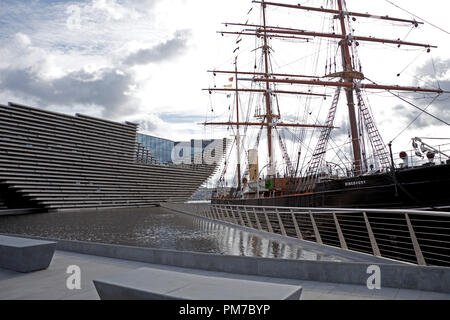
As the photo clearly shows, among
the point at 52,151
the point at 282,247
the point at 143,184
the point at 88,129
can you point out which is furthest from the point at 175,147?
the point at 282,247

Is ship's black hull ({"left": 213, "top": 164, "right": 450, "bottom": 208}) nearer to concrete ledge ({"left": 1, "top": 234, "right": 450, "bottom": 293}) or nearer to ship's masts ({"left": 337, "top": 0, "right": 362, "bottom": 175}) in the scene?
ship's masts ({"left": 337, "top": 0, "right": 362, "bottom": 175})

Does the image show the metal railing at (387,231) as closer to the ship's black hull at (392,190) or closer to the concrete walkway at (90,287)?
the ship's black hull at (392,190)

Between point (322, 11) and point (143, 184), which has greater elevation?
point (322, 11)

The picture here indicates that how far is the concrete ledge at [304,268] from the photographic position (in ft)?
14.0

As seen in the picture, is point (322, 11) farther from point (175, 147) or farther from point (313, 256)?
point (175, 147)

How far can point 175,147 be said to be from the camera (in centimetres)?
10144

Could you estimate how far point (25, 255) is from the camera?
6180mm

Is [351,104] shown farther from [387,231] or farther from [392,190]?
[387,231]

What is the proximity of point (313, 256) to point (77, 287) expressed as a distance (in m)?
4.60

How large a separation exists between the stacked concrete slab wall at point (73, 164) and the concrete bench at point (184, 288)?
57.3m

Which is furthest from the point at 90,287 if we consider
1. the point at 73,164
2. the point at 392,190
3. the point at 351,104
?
the point at 73,164

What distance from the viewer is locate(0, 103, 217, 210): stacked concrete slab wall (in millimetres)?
52688
